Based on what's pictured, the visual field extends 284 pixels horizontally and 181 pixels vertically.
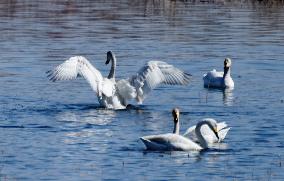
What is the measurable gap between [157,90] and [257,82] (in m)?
2.27

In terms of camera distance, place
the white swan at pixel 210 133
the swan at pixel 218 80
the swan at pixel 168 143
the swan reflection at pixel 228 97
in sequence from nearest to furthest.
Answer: the swan at pixel 168 143, the white swan at pixel 210 133, the swan reflection at pixel 228 97, the swan at pixel 218 80

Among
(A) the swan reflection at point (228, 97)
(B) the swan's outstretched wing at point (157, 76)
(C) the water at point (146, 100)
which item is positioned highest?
(B) the swan's outstretched wing at point (157, 76)

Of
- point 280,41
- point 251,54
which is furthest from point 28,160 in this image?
point 280,41

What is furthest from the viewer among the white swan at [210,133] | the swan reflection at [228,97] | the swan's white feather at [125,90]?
the swan reflection at [228,97]

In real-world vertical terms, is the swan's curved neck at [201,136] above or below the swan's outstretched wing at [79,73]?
below

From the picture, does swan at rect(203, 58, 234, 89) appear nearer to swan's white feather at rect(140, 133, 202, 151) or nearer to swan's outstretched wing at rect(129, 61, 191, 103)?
swan's outstretched wing at rect(129, 61, 191, 103)

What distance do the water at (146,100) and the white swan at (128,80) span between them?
12.9 inches

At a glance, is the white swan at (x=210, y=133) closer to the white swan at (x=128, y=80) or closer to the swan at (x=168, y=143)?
the swan at (x=168, y=143)

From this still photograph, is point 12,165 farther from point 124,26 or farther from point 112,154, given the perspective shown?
point 124,26

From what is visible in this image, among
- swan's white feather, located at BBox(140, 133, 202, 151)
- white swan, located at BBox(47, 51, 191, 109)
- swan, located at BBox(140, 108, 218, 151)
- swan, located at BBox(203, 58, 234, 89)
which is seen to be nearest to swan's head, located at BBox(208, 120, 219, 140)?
swan, located at BBox(140, 108, 218, 151)

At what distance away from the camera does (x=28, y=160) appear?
15.0 m

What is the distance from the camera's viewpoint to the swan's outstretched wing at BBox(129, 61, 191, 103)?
67.3ft

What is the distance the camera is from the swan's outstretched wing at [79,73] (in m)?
20.5

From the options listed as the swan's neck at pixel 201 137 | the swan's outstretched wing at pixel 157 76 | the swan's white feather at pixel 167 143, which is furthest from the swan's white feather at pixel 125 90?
the swan's white feather at pixel 167 143
